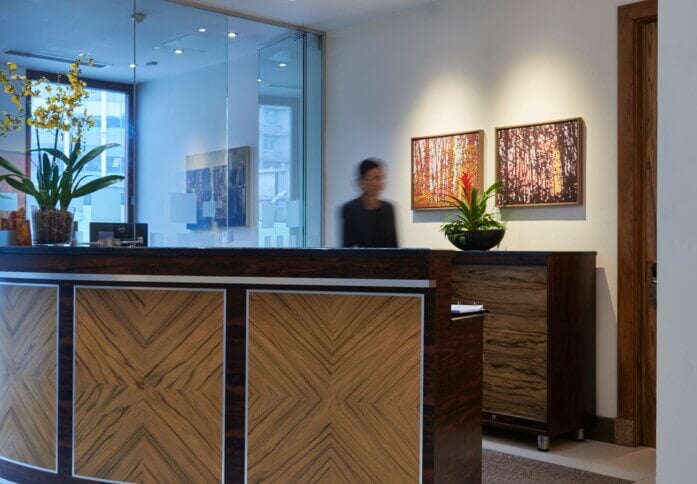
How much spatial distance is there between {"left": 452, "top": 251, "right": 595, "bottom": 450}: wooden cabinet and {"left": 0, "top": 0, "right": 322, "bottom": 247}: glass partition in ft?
6.81

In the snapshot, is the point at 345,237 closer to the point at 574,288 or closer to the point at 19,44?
the point at 574,288

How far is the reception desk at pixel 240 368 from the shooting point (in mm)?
2908

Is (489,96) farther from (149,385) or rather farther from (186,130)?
(149,385)

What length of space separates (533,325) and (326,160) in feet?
8.74

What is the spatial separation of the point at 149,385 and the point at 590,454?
2668 millimetres

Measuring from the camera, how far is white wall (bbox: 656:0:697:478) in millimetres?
1678

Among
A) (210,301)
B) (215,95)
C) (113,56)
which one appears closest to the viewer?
(210,301)

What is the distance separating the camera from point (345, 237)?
4.83 metres

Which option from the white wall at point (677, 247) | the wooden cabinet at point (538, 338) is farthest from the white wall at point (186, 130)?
the white wall at point (677, 247)

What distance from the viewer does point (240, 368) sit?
314 cm

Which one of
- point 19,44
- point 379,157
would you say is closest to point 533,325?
point 379,157

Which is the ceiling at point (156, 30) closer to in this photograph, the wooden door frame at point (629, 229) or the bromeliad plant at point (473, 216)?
the bromeliad plant at point (473, 216)

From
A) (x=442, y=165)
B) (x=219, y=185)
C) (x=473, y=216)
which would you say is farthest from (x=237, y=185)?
(x=473, y=216)

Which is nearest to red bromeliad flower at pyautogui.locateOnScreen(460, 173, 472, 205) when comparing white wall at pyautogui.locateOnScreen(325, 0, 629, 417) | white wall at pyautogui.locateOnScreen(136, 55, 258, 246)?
white wall at pyautogui.locateOnScreen(325, 0, 629, 417)
